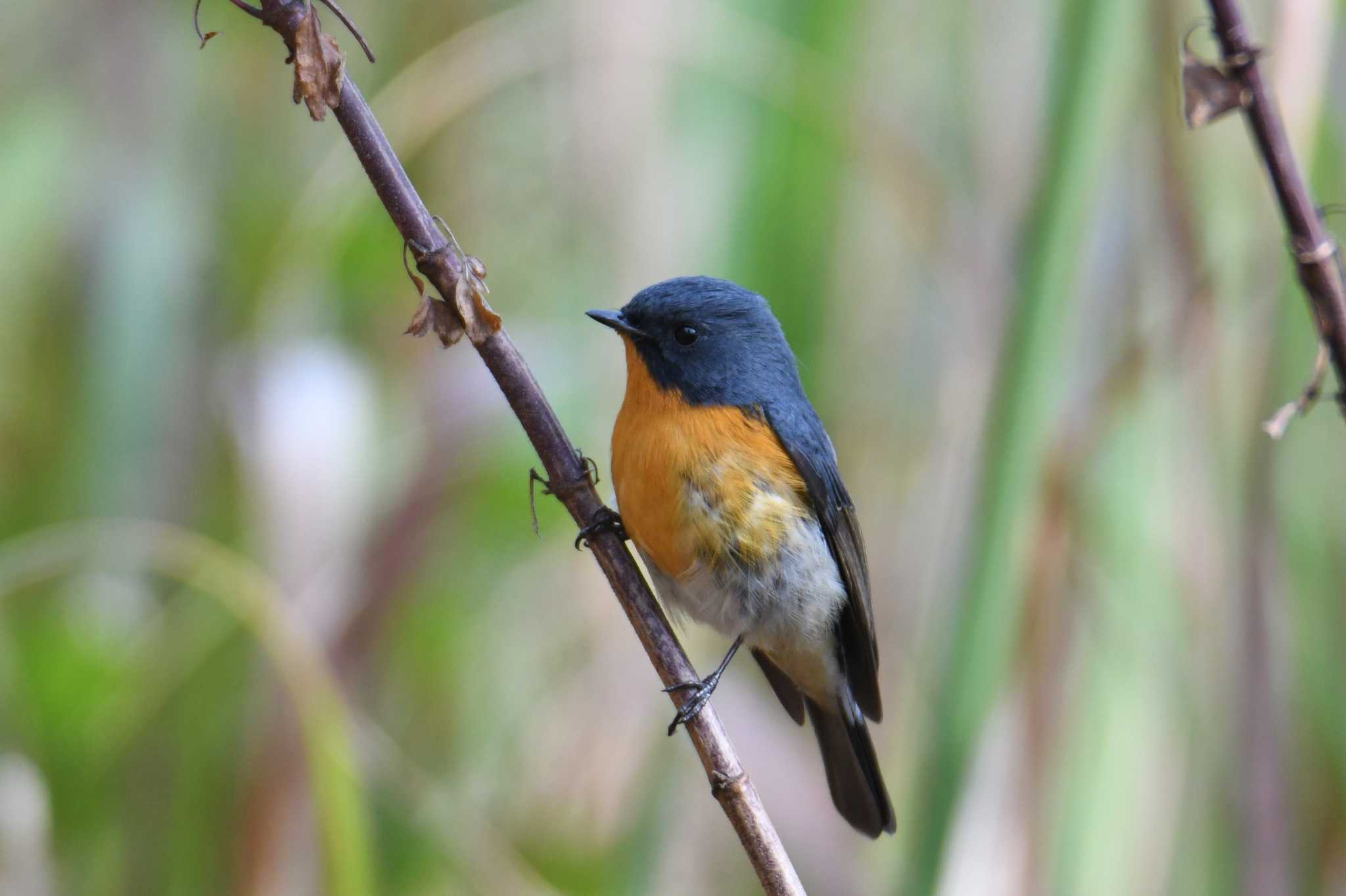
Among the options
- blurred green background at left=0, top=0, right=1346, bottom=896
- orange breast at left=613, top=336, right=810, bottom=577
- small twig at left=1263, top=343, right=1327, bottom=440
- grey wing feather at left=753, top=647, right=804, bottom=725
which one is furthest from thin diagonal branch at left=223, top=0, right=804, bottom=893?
grey wing feather at left=753, top=647, right=804, bottom=725

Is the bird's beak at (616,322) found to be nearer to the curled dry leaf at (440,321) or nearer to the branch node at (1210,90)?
the curled dry leaf at (440,321)

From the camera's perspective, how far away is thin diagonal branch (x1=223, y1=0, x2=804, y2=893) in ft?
4.98

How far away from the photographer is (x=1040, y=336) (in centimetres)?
190

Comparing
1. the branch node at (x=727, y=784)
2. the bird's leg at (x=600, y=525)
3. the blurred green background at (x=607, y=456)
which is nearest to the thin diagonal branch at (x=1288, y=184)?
the blurred green background at (x=607, y=456)

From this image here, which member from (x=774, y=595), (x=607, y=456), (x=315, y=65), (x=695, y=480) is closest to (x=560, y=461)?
(x=315, y=65)

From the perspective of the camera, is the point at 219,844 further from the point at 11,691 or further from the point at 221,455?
the point at 221,455

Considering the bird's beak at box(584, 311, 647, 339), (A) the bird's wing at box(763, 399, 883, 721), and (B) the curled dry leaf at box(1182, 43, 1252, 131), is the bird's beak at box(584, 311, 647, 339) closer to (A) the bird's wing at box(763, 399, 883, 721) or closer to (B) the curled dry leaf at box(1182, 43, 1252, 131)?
(A) the bird's wing at box(763, 399, 883, 721)

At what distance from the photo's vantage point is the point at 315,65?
1.44 m

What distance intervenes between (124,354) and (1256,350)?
105 inches

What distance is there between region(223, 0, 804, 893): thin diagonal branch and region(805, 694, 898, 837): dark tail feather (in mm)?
1274

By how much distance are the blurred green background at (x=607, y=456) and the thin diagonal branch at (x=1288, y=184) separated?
0.33m

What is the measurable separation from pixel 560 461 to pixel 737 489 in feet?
2.91

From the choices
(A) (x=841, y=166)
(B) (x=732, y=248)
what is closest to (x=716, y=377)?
(B) (x=732, y=248)

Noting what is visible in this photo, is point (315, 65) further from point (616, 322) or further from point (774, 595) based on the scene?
point (774, 595)
